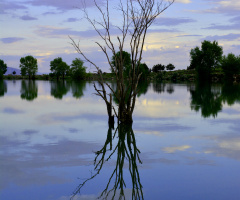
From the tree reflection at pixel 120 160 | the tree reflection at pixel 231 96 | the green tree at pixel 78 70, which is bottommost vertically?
the tree reflection at pixel 120 160

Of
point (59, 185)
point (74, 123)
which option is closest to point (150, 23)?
point (74, 123)

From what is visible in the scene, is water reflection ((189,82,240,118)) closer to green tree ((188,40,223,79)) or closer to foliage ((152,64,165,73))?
green tree ((188,40,223,79))

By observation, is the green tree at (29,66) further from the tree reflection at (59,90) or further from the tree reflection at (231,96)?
the tree reflection at (231,96)

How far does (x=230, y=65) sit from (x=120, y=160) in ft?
256

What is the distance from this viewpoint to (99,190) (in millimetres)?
6141

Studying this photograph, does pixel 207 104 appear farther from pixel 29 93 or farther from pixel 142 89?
pixel 142 89

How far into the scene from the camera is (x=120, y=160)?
811cm

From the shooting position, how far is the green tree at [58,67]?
110m

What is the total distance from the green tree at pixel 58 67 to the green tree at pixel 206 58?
137ft

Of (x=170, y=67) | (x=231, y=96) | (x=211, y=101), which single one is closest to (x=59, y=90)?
(x=231, y=96)

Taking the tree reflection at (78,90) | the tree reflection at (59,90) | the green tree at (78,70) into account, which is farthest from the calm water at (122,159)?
the green tree at (78,70)

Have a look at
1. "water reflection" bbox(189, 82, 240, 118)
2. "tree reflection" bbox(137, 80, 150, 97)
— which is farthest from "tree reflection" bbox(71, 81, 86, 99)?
"water reflection" bbox(189, 82, 240, 118)

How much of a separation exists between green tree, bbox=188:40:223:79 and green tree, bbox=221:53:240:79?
4591 millimetres

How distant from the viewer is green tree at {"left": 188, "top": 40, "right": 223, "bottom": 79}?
8712cm
